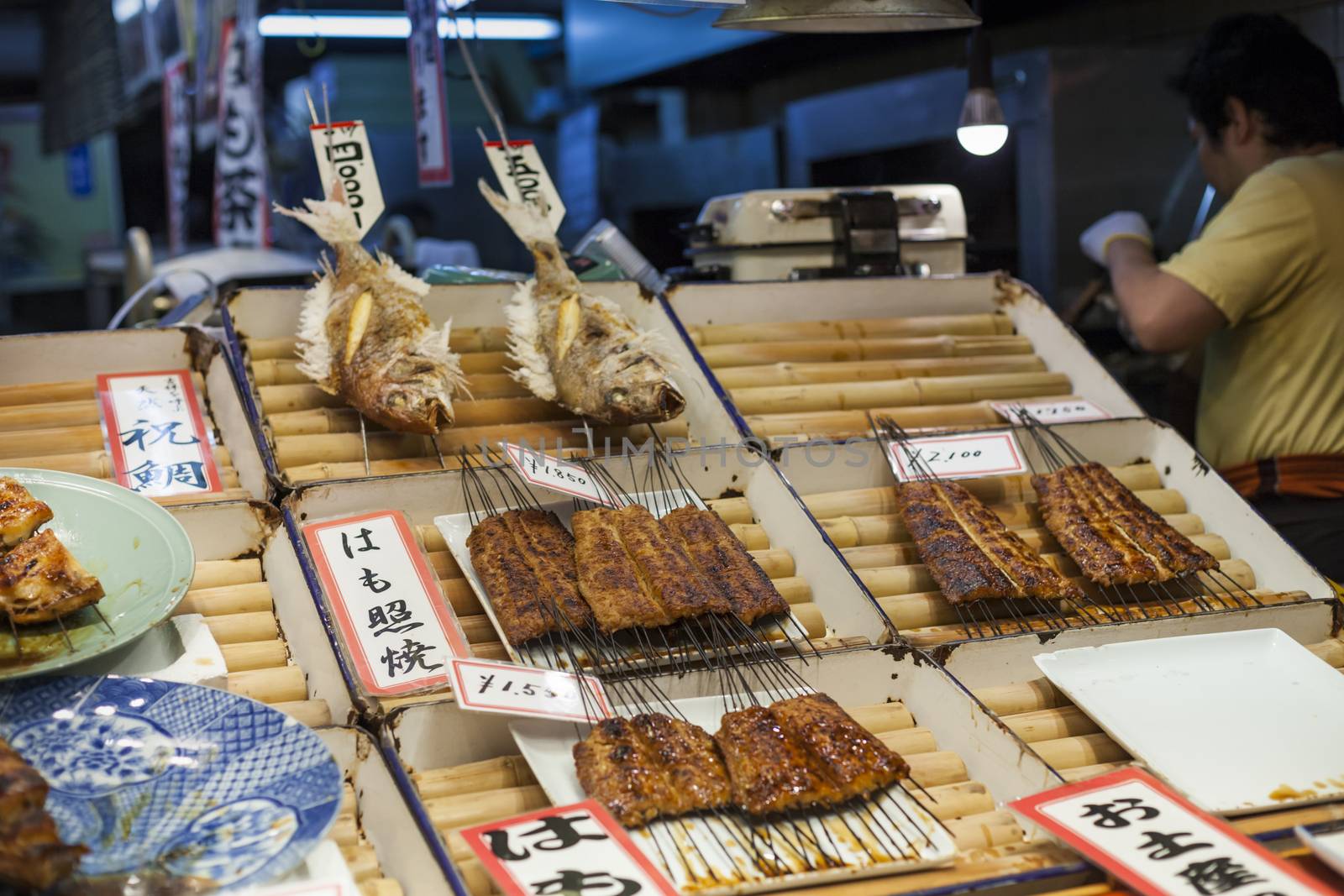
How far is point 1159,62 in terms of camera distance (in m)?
6.13

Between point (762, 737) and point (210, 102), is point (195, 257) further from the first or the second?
point (762, 737)

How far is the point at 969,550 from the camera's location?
2.50 meters

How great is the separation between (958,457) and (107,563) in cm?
194

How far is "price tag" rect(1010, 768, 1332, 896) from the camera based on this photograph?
5.01 feet

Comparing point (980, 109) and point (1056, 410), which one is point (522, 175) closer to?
point (980, 109)

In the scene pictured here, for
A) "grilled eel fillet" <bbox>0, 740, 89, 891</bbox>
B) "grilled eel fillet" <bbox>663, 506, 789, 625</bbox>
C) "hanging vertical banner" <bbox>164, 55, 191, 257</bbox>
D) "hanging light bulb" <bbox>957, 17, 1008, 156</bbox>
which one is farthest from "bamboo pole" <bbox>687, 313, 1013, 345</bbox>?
"hanging vertical banner" <bbox>164, 55, 191, 257</bbox>

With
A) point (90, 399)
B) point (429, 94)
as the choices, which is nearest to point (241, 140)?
point (429, 94)

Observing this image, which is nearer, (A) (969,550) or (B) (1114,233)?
(A) (969,550)

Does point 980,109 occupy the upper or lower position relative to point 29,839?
upper

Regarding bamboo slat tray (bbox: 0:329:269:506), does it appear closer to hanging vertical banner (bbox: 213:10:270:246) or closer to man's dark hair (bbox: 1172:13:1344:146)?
man's dark hair (bbox: 1172:13:1344:146)

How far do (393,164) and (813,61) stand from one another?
482cm

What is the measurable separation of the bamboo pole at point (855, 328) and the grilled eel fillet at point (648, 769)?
170 cm

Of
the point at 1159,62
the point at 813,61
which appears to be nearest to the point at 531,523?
the point at 1159,62

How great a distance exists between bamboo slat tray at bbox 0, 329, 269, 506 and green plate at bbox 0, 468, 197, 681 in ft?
0.74
